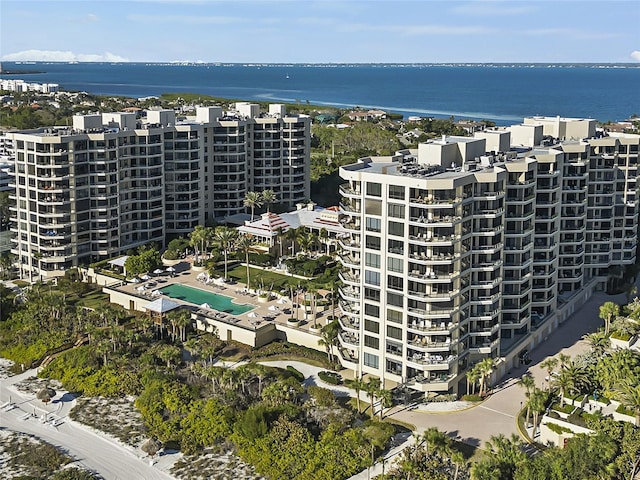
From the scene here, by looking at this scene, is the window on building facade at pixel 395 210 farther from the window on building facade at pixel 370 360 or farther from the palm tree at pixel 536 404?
the palm tree at pixel 536 404

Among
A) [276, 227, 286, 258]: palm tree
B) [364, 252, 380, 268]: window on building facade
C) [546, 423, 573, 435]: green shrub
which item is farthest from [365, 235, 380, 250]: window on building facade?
[276, 227, 286, 258]: palm tree

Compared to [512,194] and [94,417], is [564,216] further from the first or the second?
[94,417]

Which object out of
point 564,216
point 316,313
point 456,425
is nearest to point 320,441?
point 456,425

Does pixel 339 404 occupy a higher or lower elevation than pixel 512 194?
lower

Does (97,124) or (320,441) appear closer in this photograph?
(320,441)

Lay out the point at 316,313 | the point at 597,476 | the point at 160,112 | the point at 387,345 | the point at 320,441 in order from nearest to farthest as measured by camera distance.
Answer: the point at 597,476 → the point at 320,441 → the point at 387,345 → the point at 316,313 → the point at 160,112
